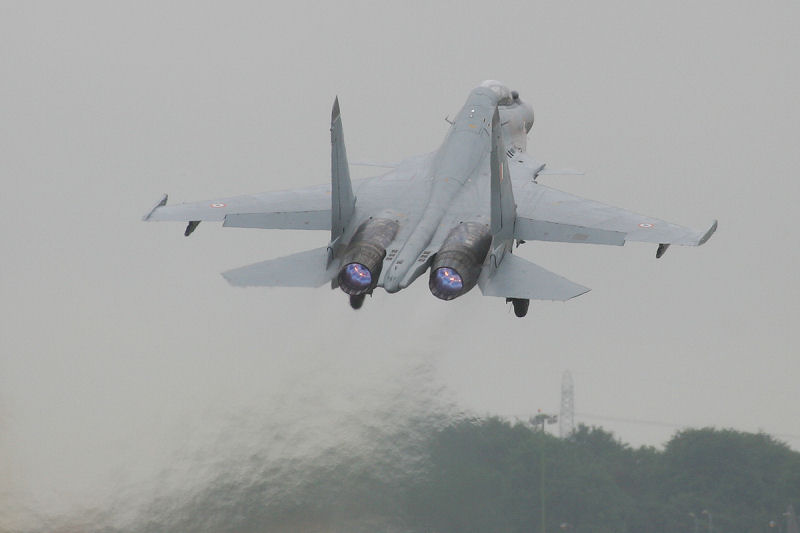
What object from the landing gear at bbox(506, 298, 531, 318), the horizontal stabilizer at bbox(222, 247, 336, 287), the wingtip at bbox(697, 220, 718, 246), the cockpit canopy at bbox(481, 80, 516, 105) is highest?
the cockpit canopy at bbox(481, 80, 516, 105)

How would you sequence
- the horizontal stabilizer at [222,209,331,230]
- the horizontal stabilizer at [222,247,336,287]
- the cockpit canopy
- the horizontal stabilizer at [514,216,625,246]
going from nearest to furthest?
1. the horizontal stabilizer at [222,247,336,287]
2. the horizontal stabilizer at [514,216,625,246]
3. the horizontal stabilizer at [222,209,331,230]
4. the cockpit canopy

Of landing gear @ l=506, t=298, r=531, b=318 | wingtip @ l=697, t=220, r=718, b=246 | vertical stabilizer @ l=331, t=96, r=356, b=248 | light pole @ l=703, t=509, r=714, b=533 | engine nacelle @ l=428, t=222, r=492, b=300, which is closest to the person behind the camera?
engine nacelle @ l=428, t=222, r=492, b=300

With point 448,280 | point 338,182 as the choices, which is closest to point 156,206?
point 338,182

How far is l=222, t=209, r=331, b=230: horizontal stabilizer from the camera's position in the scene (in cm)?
4275

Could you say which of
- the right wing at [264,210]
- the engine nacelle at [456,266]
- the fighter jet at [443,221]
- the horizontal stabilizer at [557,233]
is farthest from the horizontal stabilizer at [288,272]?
the horizontal stabilizer at [557,233]

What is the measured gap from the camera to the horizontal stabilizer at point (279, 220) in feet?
140

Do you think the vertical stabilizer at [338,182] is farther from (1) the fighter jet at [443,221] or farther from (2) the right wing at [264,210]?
(2) the right wing at [264,210]

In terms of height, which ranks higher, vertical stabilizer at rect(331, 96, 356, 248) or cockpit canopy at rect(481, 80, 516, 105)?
cockpit canopy at rect(481, 80, 516, 105)

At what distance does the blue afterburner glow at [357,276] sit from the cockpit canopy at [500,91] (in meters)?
10.4

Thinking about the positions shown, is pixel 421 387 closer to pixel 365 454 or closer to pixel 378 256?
pixel 365 454

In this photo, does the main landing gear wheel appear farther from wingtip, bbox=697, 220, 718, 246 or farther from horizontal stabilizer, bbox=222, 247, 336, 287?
wingtip, bbox=697, 220, 718, 246

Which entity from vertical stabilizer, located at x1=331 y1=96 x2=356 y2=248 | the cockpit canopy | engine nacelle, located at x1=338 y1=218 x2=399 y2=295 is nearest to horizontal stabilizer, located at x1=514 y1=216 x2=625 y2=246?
engine nacelle, located at x1=338 y1=218 x2=399 y2=295

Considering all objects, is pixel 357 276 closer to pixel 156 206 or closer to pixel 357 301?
pixel 357 301

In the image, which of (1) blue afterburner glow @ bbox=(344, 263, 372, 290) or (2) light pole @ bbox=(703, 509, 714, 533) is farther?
(2) light pole @ bbox=(703, 509, 714, 533)
